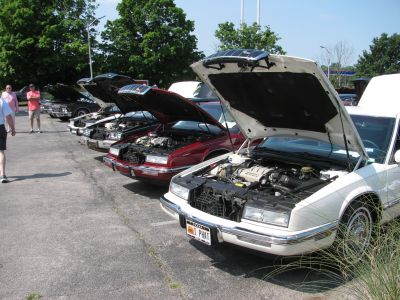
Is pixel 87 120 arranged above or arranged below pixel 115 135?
above

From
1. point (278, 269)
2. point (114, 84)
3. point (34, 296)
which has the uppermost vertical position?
point (114, 84)

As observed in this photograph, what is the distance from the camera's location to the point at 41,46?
33750mm

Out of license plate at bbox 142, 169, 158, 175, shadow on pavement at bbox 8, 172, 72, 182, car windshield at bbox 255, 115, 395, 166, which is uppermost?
car windshield at bbox 255, 115, 395, 166

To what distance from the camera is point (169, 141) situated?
7.26 metres

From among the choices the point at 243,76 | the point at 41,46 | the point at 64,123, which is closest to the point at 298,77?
the point at 243,76

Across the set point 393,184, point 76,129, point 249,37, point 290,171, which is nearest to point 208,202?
point 290,171

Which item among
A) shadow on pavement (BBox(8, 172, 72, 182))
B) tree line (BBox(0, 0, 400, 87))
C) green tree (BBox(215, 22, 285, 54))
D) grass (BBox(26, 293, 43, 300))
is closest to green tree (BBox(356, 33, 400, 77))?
tree line (BBox(0, 0, 400, 87))

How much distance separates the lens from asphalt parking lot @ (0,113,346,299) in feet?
12.1

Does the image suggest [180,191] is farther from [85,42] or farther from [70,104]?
[85,42]

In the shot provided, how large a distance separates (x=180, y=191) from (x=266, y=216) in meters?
1.20

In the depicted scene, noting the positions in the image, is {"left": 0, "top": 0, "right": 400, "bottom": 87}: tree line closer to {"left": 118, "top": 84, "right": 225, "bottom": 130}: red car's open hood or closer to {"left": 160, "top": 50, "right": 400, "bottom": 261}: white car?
{"left": 118, "top": 84, "right": 225, "bottom": 130}: red car's open hood

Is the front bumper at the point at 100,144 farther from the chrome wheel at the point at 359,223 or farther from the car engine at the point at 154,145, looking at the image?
the chrome wheel at the point at 359,223

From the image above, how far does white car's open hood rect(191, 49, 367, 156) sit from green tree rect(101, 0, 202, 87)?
32.7 meters

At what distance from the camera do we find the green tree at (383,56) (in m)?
64.2
